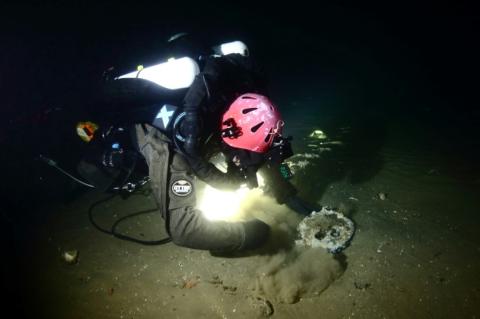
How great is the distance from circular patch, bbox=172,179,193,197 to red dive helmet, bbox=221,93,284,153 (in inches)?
22.6

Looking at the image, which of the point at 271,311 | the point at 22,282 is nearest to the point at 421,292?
the point at 271,311

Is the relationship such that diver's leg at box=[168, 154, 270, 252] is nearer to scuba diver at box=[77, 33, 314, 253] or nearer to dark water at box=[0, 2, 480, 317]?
scuba diver at box=[77, 33, 314, 253]

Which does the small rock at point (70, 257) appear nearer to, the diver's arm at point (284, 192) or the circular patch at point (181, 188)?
the circular patch at point (181, 188)

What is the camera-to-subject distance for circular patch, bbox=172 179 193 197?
2.82 metres

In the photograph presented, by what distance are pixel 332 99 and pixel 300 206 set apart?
4.93 meters

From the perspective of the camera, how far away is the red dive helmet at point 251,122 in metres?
2.77

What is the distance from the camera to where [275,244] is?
3.30 m

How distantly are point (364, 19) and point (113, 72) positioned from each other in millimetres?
14238

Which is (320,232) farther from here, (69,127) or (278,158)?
(69,127)

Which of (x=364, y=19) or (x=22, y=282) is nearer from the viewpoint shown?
(x=22, y=282)

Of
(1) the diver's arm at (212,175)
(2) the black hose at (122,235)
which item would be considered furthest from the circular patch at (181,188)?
(2) the black hose at (122,235)

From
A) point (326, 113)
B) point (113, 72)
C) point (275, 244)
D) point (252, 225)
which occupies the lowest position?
point (326, 113)

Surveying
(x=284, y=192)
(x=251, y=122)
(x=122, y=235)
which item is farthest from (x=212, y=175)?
(x=122, y=235)

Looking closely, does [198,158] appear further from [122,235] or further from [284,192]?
[122,235]
